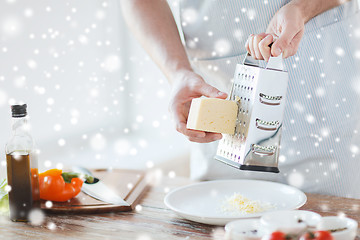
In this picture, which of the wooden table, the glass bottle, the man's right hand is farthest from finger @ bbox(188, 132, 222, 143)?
the glass bottle

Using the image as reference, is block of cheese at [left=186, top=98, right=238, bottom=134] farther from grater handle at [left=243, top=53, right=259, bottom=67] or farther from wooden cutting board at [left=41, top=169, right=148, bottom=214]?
wooden cutting board at [left=41, top=169, right=148, bottom=214]

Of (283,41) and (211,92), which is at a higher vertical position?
(283,41)

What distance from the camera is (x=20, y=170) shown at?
4.10 ft

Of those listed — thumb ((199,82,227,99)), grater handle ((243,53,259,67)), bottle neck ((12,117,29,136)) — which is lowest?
bottle neck ((12,117,29,136))

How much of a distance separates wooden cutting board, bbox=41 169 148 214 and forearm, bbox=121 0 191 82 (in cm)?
39

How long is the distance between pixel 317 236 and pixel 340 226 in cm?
15

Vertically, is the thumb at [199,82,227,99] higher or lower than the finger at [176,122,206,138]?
Answer: higher

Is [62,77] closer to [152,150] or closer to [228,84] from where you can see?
[152,150]

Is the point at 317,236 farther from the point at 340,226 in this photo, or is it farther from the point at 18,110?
the point at 18,110

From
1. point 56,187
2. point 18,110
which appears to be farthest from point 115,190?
point 18,110

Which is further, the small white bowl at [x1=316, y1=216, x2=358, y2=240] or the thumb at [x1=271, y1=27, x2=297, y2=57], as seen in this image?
the thumb at [x1=271, y1=27, x2=297, y2=57]

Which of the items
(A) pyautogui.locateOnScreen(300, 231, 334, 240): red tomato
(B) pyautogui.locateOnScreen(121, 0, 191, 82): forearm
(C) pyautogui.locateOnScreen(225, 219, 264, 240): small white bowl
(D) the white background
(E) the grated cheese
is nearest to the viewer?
(A) pyautogui.locateOnScreen(300, 231, 334, 240): red tomato

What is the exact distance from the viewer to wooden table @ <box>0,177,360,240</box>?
1.17 m

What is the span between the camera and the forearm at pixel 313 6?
1.38m
